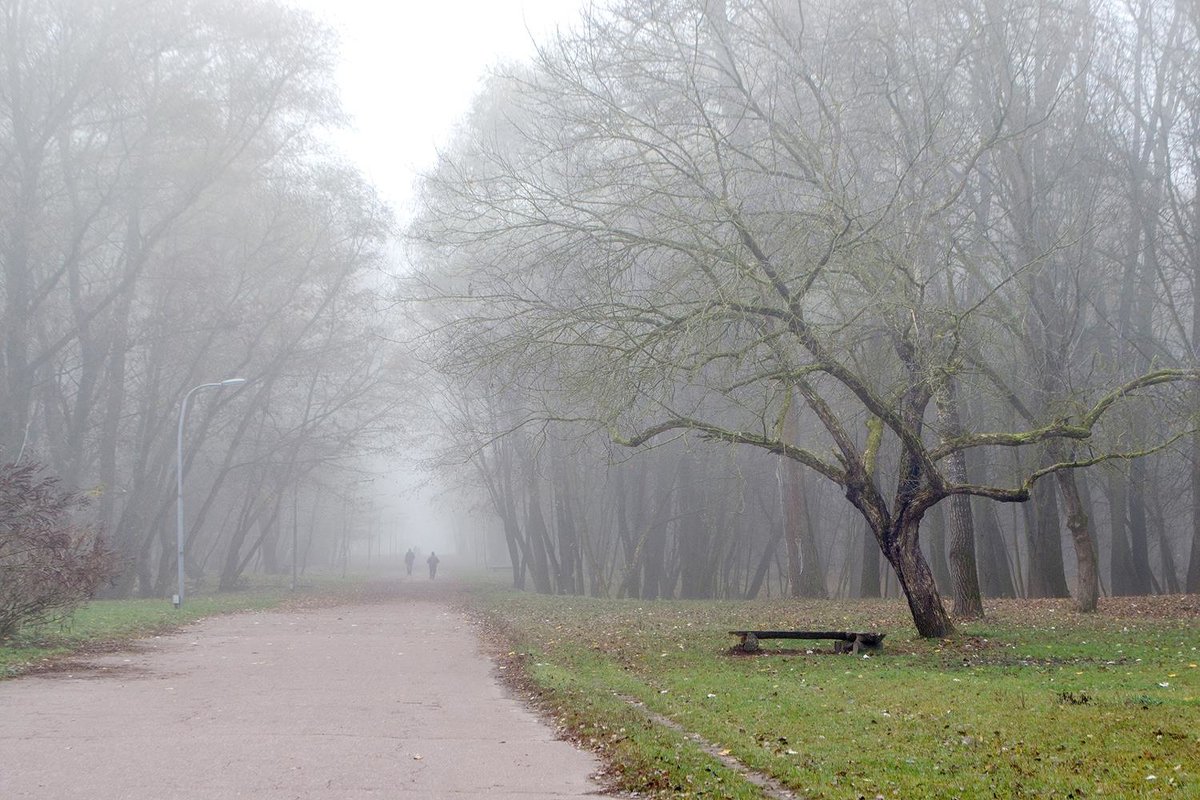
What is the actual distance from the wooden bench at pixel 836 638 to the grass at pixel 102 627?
9.33m

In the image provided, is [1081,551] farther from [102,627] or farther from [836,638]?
[102,627]

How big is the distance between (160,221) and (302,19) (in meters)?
6.91

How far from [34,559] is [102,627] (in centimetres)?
392

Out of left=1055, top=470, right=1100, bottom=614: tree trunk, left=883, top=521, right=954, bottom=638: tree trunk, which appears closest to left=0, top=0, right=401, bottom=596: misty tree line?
left=883, top=521, right=954, bottom=638: tree trunk

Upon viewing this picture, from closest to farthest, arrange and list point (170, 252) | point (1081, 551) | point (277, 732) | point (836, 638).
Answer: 1. point (277, 732)
2. point (836, 638)
3. point (1081, 551)
4. point (170, 252)

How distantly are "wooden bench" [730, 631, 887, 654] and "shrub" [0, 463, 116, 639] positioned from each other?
10.1 metres

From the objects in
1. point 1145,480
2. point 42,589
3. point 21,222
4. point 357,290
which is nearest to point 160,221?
point 21,222

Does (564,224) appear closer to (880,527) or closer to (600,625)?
(880,527)

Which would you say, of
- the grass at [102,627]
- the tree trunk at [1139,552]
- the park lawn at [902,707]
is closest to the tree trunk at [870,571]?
the tree trunk at [1139,552]

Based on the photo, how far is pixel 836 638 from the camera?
15.6m

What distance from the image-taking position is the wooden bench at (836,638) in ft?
49.9

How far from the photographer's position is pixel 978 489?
15.6m

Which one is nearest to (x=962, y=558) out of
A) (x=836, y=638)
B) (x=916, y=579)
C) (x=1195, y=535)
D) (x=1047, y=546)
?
(x=916, y=579)

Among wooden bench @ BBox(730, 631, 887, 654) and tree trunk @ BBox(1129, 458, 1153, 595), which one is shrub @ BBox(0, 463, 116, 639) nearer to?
wooden bench @ BBox(730, 631, 887, 654)
